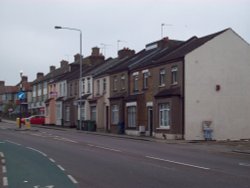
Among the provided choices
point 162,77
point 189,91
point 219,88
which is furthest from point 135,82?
point 219,88

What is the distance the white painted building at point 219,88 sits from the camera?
3938cm

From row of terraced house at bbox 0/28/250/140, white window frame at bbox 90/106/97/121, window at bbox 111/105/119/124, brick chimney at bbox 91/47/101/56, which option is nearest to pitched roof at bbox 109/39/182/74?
row of terraced house at bbox 0/28/250/140

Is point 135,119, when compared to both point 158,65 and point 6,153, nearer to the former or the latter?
point 158,65

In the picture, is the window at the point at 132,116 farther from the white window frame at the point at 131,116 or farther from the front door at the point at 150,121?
the front door at the point at 150,121

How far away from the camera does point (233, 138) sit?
40.6 m

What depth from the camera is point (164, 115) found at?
41.0m

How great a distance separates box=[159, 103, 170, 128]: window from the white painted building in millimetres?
1823

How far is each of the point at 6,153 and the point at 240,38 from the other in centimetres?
2407

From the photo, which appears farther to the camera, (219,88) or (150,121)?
(150,121)

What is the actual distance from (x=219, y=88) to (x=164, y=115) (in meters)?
4.78

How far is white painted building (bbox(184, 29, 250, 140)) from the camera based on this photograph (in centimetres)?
3938

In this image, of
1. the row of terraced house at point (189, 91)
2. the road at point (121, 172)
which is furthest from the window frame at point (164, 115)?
the road at point (121, 172)

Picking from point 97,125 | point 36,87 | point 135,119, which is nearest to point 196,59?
point 135,119

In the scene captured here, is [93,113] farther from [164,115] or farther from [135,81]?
[164,115]
